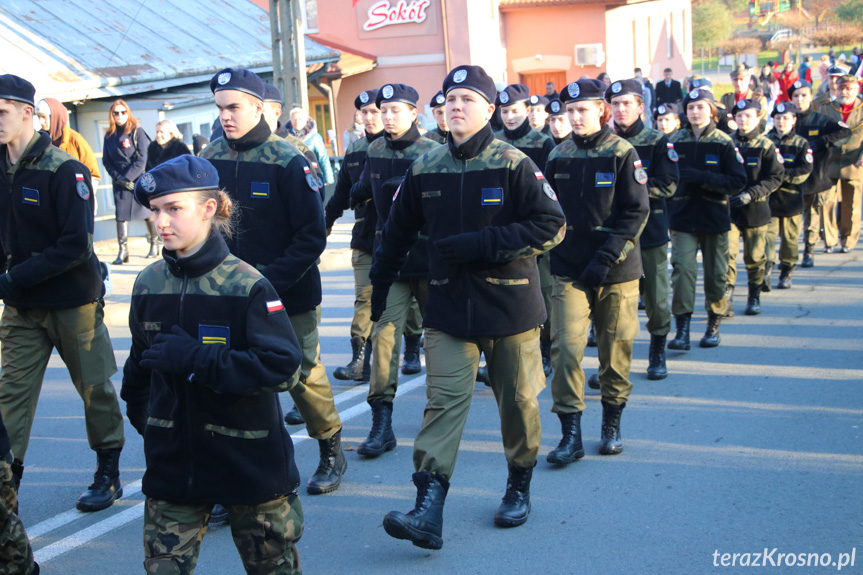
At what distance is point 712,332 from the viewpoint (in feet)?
29.8

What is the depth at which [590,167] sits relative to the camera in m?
6.28

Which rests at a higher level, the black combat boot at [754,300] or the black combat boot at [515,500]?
the black combat boot at [754,300]

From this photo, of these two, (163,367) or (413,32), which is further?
Answer: (413,32)

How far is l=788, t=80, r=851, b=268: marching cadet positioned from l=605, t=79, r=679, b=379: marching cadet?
208 inches

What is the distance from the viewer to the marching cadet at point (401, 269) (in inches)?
251

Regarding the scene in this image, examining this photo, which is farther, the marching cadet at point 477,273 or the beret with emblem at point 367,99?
the beret with emblem at point 367,99

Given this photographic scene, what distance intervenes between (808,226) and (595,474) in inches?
320

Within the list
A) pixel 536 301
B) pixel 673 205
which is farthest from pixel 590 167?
pixel 673 205

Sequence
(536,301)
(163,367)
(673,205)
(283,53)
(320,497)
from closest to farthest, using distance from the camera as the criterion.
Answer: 1. (163,367)
2. (536,301)
3. (320,497)
4. (673,205)
5. (283,53)

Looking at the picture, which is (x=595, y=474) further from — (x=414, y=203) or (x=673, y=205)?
(x=673, y=205)

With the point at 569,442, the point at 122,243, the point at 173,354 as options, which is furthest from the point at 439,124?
the point at 122,243

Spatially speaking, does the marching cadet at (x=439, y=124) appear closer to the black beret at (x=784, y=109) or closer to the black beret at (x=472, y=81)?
the black beret at (x=472, y=81)

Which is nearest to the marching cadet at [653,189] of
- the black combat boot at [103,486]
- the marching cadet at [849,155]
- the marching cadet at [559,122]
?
the marching cadet at [559,122]

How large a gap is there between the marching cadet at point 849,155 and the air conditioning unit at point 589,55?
20905 millimetres
